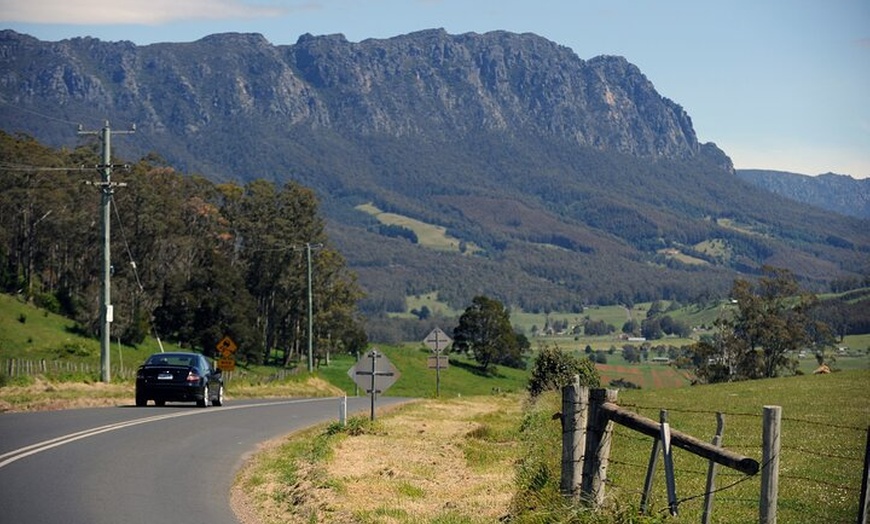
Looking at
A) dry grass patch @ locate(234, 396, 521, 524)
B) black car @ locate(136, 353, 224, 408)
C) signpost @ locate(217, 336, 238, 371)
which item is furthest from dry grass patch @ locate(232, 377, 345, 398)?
dry grass patch @ locate(234, 396, 521, 524)

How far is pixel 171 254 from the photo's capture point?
10044cm

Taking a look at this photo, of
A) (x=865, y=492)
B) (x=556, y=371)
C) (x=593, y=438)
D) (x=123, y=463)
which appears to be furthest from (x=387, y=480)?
(x=556, y=371)

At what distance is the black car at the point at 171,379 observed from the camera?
106ft

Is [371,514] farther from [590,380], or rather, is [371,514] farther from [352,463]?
[590,380]

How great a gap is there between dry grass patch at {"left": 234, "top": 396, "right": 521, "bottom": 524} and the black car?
6.99m

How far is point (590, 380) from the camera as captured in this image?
41.7m

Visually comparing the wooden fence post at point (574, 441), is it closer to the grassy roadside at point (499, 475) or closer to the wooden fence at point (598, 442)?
the wooden fence at point (598, 442)

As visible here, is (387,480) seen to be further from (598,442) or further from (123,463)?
(598,442)

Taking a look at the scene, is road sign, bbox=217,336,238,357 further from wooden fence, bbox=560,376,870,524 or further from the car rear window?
wooden fence, bbox=560,376,870,524

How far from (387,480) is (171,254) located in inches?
3357

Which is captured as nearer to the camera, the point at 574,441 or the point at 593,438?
the point at 593,438

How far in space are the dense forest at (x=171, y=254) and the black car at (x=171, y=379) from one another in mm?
49710

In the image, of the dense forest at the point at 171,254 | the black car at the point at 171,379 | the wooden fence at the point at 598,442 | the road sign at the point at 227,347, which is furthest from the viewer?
the dense forest at the point at 171,254

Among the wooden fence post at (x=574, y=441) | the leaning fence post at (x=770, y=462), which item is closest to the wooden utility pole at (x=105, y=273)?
the wooden fence post at (x=574, y=441)
